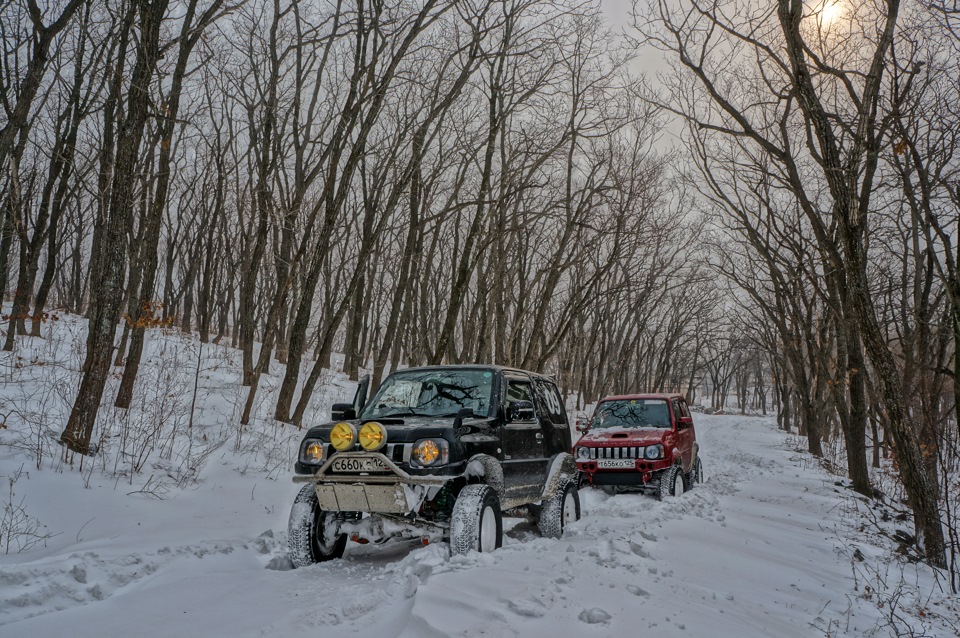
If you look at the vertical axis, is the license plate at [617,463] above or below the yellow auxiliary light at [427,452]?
below

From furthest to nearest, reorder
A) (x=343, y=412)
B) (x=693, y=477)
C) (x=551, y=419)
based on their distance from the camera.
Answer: (x=693, y=477) → (x=551, y=419) → (x=343, y=412)

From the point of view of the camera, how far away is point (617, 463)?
9734 mm

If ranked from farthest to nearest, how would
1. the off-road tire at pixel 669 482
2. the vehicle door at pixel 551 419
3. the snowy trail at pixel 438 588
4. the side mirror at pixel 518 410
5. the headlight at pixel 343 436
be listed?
1. the off-road tire at pixel 669 482
2. the vehicle door at pixel 551 419
3. the side mirror at pixel 518 410
4. the headlight at pixel 343 436
5. the snowy trail at pixel 438 588

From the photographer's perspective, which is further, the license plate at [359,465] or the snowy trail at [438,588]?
the license plate at [359,465]

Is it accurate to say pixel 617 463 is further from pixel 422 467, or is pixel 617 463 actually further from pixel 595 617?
pixel 595 617

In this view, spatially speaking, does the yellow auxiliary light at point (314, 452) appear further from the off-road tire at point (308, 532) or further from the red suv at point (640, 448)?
the red suv at point (640, 448)

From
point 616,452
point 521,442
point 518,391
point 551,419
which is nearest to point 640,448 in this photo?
point 616,452

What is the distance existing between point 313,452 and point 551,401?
130 inches

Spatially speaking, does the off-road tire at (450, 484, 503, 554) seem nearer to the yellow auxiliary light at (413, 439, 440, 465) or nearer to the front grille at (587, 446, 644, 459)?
the yellow auxiliary light at (413, 439, 440, 465)

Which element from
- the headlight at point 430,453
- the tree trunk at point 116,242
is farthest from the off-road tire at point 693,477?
the tree trunk at point 116,242

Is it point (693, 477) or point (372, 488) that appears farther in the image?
point (693, 477)

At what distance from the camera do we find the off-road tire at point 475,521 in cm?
478

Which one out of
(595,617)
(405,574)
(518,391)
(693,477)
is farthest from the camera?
(693,477)

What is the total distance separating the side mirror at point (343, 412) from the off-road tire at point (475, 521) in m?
1.59
